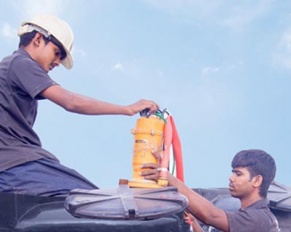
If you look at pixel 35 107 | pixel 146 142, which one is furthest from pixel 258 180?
pixel 35 107

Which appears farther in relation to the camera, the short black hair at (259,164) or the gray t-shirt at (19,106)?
the short black hair at (259,164)

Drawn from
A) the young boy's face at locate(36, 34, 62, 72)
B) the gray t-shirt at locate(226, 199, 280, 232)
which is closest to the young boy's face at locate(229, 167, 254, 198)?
the gray t-shirt at locate(226, 199, 280, 232)

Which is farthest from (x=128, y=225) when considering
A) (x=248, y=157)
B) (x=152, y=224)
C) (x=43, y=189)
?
(x=248, y=157)

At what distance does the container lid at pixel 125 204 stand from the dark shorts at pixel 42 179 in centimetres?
31

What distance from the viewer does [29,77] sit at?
246 centimetres

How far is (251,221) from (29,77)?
160 cm

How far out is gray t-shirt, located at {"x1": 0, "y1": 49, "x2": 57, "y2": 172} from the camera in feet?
7.97

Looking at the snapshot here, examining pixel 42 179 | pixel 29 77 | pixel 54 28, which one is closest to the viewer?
pixel 42 179

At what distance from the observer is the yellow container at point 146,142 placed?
7.87 ft

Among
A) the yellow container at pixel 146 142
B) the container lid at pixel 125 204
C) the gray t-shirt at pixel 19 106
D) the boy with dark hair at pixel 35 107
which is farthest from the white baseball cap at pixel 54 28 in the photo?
the container lid at pixel 125 204

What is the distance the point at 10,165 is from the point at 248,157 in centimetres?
181

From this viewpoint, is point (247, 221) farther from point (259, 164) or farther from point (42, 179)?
point (42, 179)

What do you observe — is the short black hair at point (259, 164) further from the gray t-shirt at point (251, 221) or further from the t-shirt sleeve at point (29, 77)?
the t-shirt sleeve at point (29, 77)

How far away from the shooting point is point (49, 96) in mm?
2418
